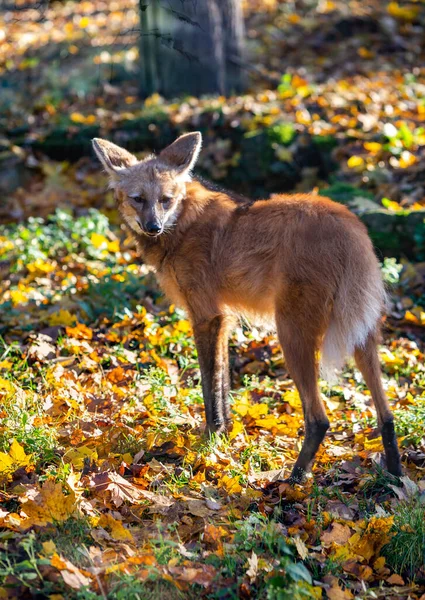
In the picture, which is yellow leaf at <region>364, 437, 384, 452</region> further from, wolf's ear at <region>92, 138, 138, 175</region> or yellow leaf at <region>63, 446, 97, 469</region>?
wolf's ear at <region>92, 138, 138, 175</region>

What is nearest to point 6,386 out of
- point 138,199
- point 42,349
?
point 42,349

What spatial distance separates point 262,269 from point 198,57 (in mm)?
6571

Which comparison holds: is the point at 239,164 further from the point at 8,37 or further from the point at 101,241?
the point at 8,37

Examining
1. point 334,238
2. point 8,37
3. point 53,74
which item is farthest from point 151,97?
point 334,238

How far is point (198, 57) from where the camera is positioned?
9.95 metres

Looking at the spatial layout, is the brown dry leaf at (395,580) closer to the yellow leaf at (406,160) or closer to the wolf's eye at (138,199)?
the wolf's eye at (138,199)

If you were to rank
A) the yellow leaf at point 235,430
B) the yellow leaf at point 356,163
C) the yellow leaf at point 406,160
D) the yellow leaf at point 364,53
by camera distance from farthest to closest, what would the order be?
the yellow leaf at point 364,53
the yellow leaf at point 356,163
the yellow leaf at point 406,160
the yellow leaf at point 235,430

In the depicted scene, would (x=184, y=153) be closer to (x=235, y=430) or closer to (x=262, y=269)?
(x=262, y=269)

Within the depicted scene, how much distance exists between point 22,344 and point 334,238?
2.93 metres

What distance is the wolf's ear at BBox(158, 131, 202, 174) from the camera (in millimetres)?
4973

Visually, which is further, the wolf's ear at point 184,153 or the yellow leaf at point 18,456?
the wolf's ear at point 184,153

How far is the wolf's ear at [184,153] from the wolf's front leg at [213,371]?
115 centimetres

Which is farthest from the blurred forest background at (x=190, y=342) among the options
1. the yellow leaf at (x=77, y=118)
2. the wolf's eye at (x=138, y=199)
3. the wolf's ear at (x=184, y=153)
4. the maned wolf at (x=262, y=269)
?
the wolf's eye at (x=138, y=199)

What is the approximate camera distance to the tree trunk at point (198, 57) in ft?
32.8
